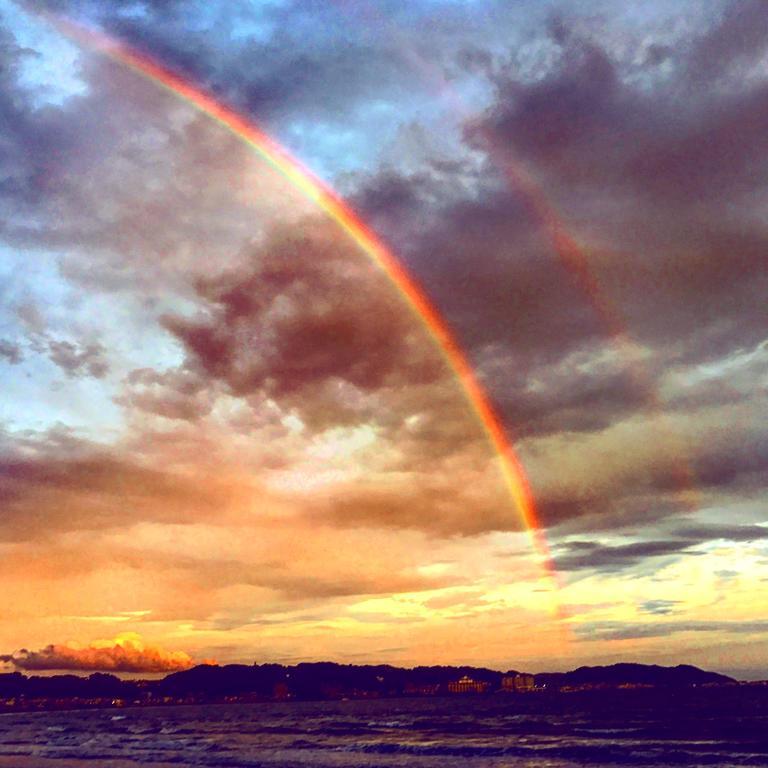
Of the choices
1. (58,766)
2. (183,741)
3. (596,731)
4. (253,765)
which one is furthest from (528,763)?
(183,741)

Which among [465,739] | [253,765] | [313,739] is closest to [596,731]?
[465,739]

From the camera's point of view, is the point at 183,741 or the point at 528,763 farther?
the point at 183,741

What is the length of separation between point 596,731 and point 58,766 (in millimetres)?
43412

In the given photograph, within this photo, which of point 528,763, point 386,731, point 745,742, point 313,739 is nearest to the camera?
point 528,763

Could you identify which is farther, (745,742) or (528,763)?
(745,742)

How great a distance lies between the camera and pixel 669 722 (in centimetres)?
8019

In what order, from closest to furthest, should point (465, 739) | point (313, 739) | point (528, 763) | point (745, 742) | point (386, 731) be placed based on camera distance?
point (528, 763) < point (745, 742) < point (465, 739) < point (313, 739) < point (386, 731)

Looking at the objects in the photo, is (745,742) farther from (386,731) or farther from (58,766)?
(58,766)

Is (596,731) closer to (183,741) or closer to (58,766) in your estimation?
(183,741)

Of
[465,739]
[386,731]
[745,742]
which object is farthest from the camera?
[386,731]

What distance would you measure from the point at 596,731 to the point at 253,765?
1315 inches

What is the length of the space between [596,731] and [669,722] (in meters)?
13.1

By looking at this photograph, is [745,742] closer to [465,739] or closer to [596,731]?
[596,731]

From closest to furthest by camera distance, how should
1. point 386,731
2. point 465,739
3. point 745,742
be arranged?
point 745,742
point 465,739
point 386,731
